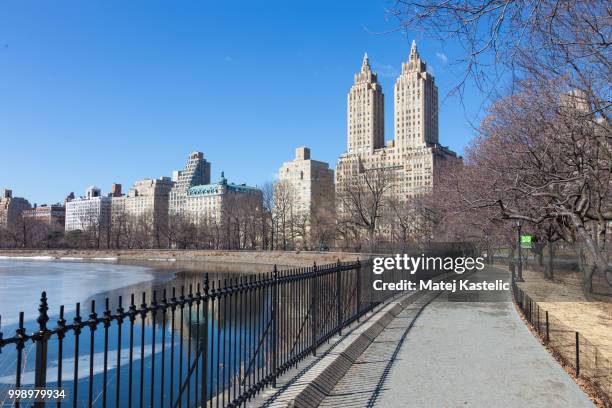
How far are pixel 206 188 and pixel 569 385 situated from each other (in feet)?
638

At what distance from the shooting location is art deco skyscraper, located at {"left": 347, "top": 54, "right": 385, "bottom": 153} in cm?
18775

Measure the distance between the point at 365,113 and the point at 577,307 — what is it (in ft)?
568

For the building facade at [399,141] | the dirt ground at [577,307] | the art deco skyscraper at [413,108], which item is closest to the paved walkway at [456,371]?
the dirt ground at [577,307]

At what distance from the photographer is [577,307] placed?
62.7 ft

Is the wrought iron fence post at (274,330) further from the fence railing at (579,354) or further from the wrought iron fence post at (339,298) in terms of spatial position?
the fence railing at (579,354)

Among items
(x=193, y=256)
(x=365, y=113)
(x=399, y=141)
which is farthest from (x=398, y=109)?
(x=193, y=256)

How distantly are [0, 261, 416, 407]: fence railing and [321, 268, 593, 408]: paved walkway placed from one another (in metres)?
1.06

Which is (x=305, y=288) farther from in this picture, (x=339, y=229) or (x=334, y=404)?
(x=339, y=229)

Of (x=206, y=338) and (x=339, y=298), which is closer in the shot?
(x=206, y=338)

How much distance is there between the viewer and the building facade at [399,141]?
79250 millimetres

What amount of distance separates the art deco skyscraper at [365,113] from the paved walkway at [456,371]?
6836 inches

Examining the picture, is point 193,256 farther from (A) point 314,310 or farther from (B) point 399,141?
(B) point 399,141

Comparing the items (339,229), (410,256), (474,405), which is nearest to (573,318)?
(410,256)

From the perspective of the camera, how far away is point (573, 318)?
16.4 m
